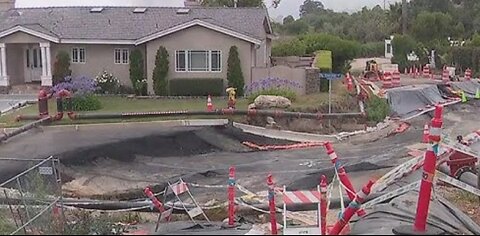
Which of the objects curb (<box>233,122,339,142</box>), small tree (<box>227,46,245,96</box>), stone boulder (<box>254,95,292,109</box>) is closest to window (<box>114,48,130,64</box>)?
small tree (<box>227,46,245,96</box>)

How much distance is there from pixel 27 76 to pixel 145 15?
21.9 ft

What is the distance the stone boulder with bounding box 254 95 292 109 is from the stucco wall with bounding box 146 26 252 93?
16.8ft

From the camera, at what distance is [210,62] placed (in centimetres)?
3378

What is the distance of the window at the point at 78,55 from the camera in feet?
116

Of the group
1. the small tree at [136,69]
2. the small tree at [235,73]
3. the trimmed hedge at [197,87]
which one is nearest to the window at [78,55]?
the small tree at [136,69]

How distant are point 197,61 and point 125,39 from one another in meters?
3.65

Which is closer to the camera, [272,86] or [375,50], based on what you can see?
[272,86]

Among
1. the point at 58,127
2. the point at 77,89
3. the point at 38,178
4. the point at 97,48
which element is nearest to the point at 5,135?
the point at 58,127

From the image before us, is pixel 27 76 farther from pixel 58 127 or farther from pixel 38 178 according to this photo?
pixel 38 178

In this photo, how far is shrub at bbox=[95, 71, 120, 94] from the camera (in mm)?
34562

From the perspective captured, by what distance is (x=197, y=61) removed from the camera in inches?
1334

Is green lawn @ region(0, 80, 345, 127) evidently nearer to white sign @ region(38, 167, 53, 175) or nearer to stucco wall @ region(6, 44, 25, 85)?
stucco wall @ region(6, 44, 25, 85)

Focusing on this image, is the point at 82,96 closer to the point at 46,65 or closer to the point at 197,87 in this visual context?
the point at 197,87

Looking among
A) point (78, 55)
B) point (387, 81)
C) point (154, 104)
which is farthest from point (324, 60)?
point (78, 55)
